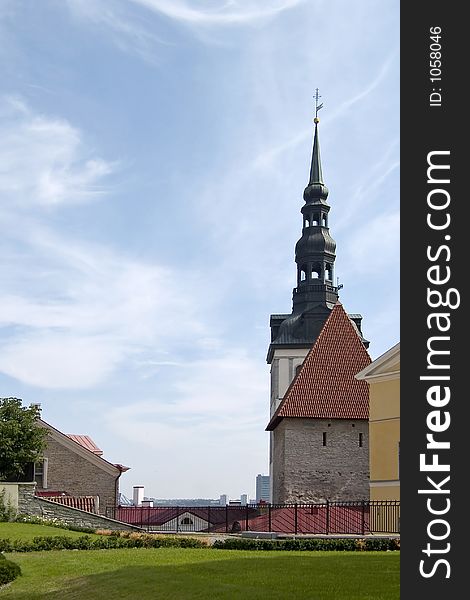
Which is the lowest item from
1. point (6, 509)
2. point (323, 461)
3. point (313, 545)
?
point (313, 545)

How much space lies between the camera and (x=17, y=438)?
3738cm

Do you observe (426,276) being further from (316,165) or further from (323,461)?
(316,165)

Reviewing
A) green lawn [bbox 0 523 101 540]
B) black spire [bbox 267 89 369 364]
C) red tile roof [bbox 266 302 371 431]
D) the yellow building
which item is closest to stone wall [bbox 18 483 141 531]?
green lawn [bbox 0 523 101 540]

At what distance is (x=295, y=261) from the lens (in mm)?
66875

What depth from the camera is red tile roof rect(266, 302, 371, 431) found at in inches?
1586

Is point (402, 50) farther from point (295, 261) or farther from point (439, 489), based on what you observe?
point (295, 261)

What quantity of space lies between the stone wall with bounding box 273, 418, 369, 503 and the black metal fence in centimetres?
430

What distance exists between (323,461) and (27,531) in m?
16.4

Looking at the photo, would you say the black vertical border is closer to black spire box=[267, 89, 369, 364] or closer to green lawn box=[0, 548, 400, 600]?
green lawn box=[0, 548, 400, 600]

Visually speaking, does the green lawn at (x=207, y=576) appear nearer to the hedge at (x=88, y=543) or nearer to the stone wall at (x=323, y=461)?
the hedge at (x=88, y=543)

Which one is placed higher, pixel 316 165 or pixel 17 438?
pixel 316 165

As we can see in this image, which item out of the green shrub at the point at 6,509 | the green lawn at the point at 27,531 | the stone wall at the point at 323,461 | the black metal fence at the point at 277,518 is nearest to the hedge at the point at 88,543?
the green lawn at the point at 27,531

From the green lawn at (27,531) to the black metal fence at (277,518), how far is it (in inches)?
249

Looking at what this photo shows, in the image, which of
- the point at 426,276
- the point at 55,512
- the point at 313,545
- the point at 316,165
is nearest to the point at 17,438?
the point at 55,512
